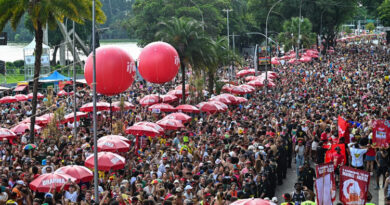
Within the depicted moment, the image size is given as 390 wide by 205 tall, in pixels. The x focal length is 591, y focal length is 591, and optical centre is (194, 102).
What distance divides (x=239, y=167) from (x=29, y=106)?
18.9m

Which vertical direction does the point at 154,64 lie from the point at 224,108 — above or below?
above

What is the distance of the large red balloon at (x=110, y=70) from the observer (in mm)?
19922

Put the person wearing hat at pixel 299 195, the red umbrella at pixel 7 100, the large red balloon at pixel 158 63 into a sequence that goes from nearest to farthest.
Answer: the person wearing hat at pixel 299 195
the large red balloon at pixel 158 63
the red umbrella at pixel 7 100

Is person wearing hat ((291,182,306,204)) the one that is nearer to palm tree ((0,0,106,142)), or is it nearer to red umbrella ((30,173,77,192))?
red umbrella ((30,173,77,192))

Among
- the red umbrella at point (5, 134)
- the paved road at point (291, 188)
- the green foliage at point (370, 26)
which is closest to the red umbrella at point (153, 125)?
the red umbrella at point (5, 134)

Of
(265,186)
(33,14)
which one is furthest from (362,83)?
(265,186)

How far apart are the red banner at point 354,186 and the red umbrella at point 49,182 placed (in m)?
6.10

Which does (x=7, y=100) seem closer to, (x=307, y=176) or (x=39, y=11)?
(x=39, y=11)

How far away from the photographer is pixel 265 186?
13.8 m

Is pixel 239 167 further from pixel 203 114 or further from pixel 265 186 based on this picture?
pixel 203 114

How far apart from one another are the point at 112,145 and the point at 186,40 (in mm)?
14022

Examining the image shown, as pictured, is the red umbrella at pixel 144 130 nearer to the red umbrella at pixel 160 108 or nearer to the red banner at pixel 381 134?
the red umbrella at pixel 160 108

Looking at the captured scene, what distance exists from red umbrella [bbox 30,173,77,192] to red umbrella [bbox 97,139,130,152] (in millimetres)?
4148

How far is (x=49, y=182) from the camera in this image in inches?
518
